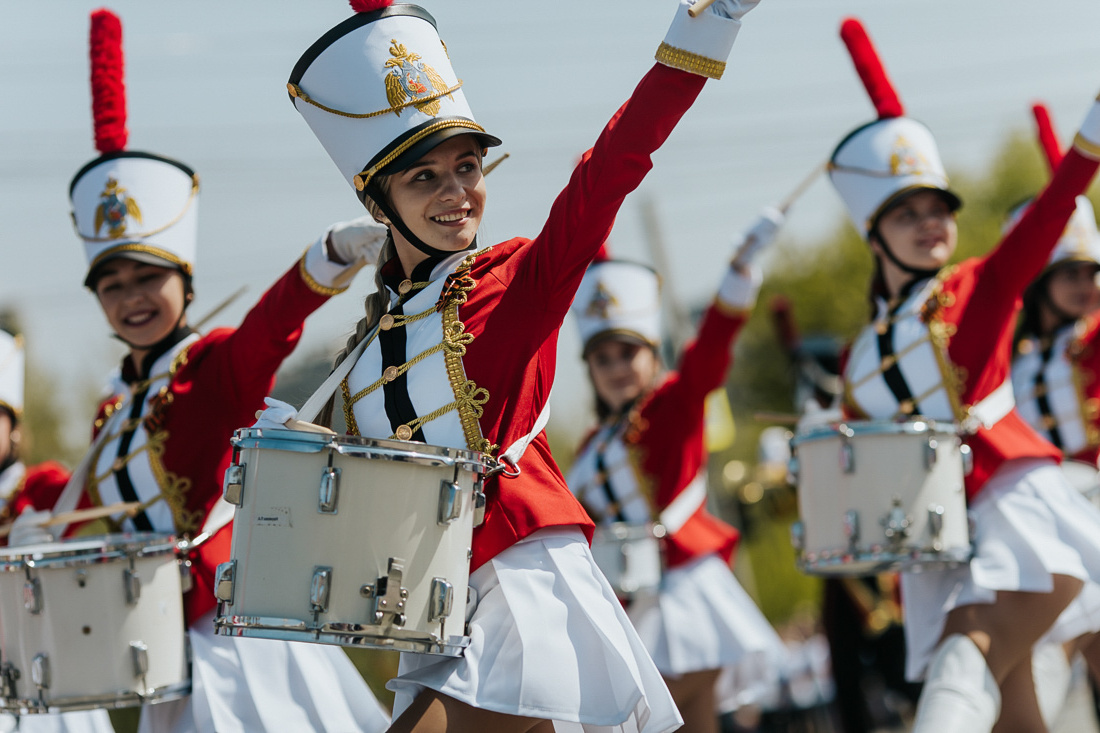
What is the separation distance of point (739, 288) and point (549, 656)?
395cm

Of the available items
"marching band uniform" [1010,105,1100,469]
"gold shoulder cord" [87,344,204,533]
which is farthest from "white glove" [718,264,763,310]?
"gold shoulder cord" [87,344,204,533]

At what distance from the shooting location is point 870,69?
6109mm

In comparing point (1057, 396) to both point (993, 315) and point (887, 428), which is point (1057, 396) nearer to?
point (993, 315)

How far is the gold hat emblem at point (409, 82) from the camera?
142 inches

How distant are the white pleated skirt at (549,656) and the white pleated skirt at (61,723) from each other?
1972 mm

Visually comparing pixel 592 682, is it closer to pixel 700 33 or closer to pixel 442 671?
pixel 442 671

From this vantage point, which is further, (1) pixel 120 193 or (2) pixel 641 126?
(1) pixel 120 193

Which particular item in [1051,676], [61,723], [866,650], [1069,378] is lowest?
[866,650]

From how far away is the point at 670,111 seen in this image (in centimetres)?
329

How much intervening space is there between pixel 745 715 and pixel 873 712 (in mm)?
1271

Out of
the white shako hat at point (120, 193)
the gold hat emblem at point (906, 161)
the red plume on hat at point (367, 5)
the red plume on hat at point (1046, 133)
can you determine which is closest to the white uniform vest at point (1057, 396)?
the red plume on hat at point (1046, 133)

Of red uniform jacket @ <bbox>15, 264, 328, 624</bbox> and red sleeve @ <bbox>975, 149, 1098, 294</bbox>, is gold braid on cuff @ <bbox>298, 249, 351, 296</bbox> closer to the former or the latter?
red uniform jacket @ <bbox>15, 264, 328, 624</bbox>

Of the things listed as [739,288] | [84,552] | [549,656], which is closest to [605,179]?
[549,656]

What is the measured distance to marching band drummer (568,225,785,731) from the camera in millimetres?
6977
